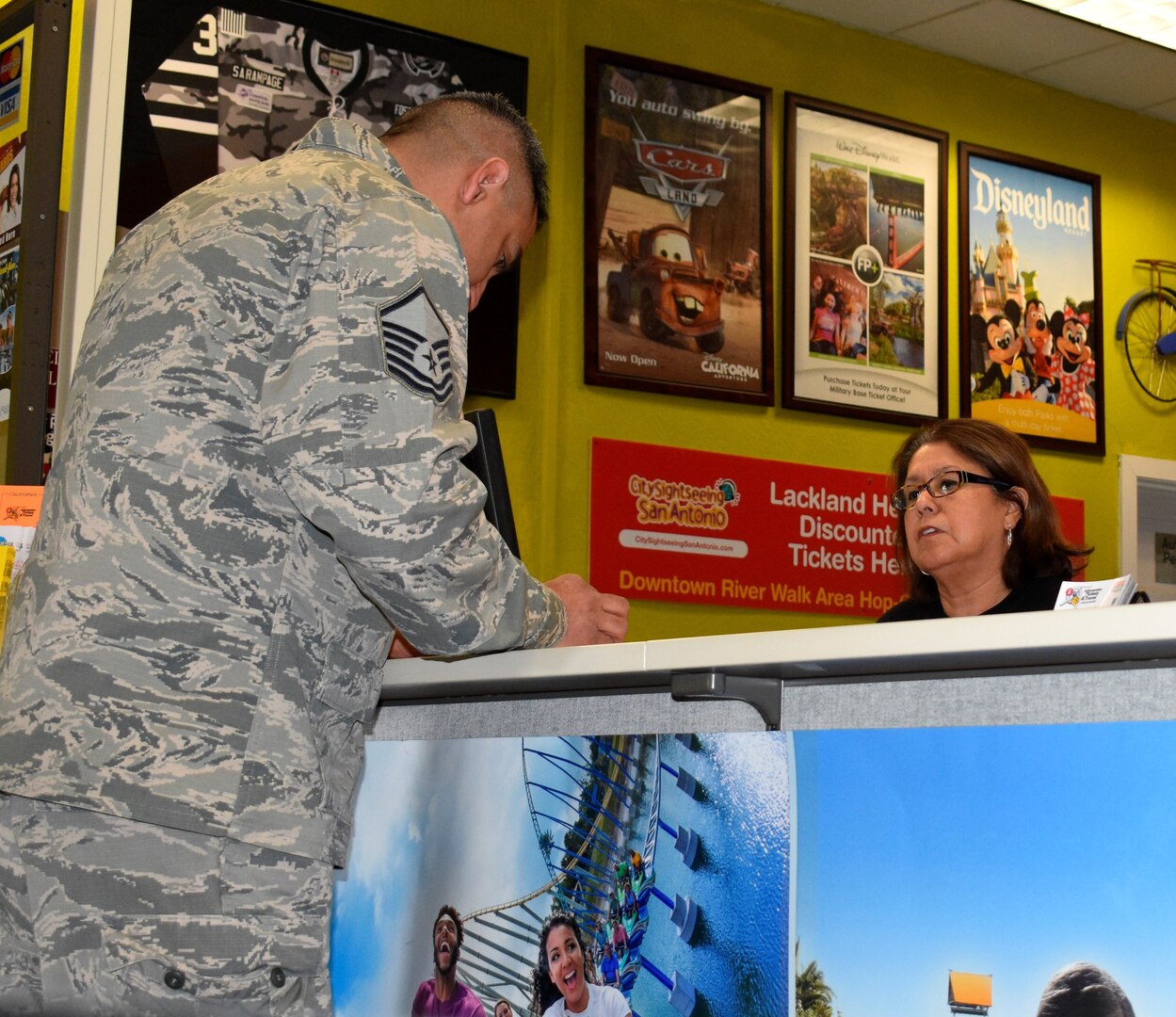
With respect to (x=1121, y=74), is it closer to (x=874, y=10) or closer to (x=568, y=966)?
(x=874, y=10)

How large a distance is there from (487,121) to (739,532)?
9.54ft

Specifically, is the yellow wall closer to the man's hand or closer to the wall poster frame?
the wall poster frame

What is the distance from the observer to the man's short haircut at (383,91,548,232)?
180cm

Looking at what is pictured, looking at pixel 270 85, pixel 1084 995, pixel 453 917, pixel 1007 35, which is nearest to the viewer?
pixel 1084 995

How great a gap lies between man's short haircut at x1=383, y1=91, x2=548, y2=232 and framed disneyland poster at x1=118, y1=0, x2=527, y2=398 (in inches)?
70.9

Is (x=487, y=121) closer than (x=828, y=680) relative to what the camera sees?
No

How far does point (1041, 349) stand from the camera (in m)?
5.35

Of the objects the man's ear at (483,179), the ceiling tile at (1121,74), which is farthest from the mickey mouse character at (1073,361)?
the man's ear at (483,179)

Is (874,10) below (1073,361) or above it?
above

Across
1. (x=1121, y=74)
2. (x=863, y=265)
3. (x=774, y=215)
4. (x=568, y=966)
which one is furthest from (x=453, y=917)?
(x=1121, y=74)

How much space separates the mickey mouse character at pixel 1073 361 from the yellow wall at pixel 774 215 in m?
0.11

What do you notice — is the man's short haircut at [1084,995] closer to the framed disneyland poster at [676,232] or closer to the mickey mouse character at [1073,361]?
the framed disneyland poster at [676,232]

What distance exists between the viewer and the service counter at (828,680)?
1160 mm

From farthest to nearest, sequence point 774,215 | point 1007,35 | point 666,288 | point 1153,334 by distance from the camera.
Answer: point 1153,334 < point 1007,35 < point 774,215 < point 666,288
